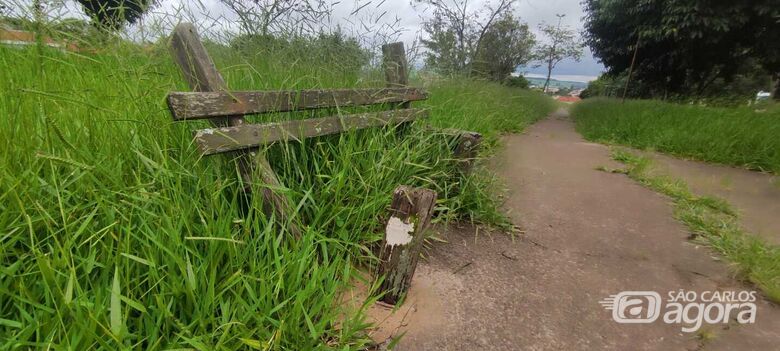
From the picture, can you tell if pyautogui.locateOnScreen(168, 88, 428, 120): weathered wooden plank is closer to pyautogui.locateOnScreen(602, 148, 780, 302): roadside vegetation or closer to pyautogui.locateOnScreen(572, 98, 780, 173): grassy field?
pyautogui.locateOnScreen(602, 148, 780, 302): roadside vegetation

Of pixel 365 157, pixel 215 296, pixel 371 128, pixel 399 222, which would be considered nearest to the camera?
pixel 215 296

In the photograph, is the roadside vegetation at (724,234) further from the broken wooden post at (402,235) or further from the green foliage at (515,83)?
the green foliage at (515,83)

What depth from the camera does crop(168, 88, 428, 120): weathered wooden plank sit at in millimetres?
1197

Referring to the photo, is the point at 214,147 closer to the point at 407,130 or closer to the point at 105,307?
the point at 105,307

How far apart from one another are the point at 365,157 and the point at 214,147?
929mm

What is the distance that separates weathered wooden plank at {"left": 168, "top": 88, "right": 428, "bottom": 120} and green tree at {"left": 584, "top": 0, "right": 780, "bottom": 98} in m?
8.82

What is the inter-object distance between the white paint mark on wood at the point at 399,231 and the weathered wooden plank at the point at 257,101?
76 cm

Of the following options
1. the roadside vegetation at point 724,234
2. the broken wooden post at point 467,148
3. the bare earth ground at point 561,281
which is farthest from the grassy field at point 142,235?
the roadside vegetation at point 724,234

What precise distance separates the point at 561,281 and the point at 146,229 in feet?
6.37

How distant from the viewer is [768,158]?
14.3ft

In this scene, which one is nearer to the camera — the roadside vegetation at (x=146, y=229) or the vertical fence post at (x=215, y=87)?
the roadside vegetation at (x=146, y=229)

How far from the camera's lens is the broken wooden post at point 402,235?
141 cm

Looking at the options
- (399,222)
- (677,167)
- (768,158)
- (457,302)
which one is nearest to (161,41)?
(399,222)

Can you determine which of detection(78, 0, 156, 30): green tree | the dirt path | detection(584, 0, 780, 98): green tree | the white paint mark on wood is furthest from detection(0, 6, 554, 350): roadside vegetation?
detection(584, 0, 780, 98): green tree
